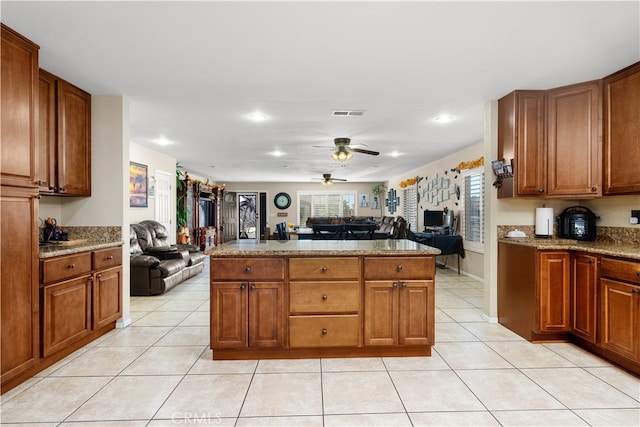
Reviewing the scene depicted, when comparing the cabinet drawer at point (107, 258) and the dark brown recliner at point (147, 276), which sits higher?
the cabinet drawer at point (107, 258)

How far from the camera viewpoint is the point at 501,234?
143 inches

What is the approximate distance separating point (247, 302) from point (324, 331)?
0.67 meters

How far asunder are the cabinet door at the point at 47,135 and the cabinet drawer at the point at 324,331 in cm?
245

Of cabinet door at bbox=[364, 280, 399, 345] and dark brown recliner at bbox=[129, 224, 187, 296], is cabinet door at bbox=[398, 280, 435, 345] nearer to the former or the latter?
cabinet door at bbox=[364, 280, 399, 345]

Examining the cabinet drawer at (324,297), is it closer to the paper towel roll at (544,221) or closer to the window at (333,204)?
the paper towel roll at (544,221)

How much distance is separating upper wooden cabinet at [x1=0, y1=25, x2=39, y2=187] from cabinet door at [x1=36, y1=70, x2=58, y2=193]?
0.52 m

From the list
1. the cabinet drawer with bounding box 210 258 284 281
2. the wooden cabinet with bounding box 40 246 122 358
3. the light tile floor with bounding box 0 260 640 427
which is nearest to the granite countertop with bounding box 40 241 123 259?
the wooden cabinet with bounding box 40 246 122 358

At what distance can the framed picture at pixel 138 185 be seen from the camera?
18.3ft

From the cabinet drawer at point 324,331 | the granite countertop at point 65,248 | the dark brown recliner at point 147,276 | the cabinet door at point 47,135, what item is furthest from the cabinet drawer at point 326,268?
the dark brown recliner at point 147,276

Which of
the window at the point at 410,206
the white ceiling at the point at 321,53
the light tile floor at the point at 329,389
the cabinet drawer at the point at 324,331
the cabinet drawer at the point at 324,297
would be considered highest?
the white ceiling at the point at 321,53

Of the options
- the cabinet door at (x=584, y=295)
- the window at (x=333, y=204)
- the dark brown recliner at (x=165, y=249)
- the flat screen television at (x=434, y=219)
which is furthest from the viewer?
the window at (x=333, y=204)

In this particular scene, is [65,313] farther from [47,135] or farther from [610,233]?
[610,233]

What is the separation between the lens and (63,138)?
311 centimetres

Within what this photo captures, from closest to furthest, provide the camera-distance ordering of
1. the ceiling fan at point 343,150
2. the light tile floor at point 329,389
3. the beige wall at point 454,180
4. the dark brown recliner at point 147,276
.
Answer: the light tile floor at point 329,389, the dark brown recliner at point 147,276, the ceiling fan at point 343,150, the beige wall at point 454,180
